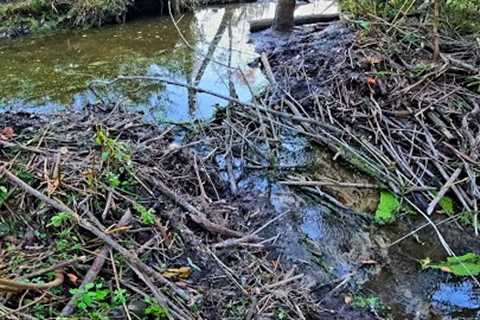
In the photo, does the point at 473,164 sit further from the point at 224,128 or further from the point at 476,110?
the point at 224,128

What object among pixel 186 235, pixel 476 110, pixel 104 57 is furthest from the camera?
pixel 104 57

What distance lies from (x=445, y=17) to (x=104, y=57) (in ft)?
16.8

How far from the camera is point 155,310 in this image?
8.11 ft

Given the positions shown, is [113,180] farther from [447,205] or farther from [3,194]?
[447,205]

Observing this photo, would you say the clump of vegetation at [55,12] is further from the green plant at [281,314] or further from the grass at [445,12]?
the green plant at [281,314]

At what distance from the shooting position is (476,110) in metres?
4.76

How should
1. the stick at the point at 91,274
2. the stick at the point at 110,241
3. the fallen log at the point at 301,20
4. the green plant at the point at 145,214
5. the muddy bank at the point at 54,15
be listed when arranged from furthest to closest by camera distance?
the fallen log at the point at 301,20, the muddy bank at the point at 54,15, the green plant at the point at 145,214, the stick at the point at 110,241, the stick at the point at 91,274

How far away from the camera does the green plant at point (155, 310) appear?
246 centimetres

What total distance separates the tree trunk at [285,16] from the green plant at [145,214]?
5.79 m

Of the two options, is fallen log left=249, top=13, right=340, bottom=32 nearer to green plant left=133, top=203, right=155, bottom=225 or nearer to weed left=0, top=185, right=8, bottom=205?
green plant left=133, top=203, right=155, bottom=225

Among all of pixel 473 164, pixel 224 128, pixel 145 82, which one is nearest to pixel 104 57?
pixel 145 82

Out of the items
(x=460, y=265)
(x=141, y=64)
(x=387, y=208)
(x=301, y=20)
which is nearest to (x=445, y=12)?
(x=301, y=20)

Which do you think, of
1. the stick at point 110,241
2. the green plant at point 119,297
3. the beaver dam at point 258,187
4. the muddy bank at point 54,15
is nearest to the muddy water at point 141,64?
the beaver dam at point 258,187

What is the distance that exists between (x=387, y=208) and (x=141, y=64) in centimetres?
455
